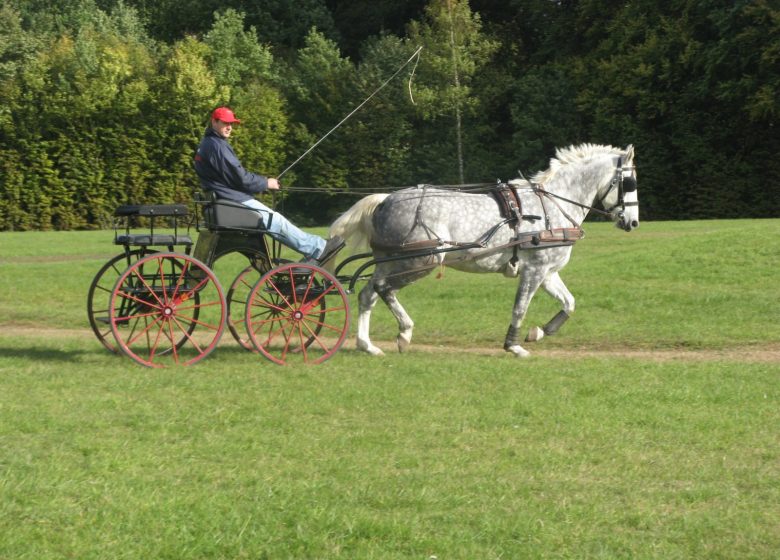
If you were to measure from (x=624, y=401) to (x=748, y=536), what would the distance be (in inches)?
129

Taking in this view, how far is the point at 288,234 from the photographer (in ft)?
37.3

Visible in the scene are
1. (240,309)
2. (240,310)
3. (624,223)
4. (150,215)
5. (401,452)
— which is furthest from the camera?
(240,309)

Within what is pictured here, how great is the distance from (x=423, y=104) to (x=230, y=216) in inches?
1302

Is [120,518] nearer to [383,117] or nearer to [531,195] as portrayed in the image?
[531,195]

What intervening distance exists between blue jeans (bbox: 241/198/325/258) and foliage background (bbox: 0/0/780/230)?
27.4m

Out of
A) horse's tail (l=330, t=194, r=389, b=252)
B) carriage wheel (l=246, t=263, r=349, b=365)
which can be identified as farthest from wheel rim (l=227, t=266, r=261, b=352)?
horse's tail (l=330, t=194, r=389, b=252)

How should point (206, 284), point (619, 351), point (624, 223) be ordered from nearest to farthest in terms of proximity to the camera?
point (206, 284) → point (624, 223) → point (619, 351)

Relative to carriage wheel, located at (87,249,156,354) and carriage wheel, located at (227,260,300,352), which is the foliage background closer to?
carriage wheel, located at (87,249,156,354)

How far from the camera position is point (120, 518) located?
20.3 ft

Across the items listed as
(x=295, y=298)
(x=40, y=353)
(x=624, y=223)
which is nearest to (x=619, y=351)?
(x=624, y=223)

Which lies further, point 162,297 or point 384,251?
point 384,251

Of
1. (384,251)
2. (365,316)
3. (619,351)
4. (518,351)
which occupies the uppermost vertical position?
(384,251)

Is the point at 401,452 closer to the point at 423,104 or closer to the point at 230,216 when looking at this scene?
the point at 230,216

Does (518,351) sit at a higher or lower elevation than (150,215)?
lower
